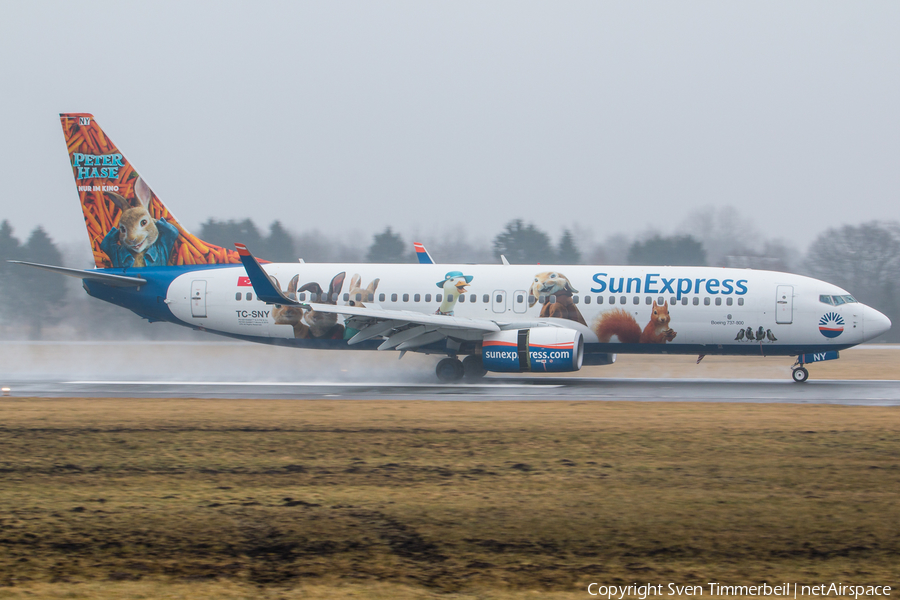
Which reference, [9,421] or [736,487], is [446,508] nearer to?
[736,487]

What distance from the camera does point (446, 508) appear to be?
306 inches

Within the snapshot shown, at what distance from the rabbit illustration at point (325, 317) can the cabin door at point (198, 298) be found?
120 inches

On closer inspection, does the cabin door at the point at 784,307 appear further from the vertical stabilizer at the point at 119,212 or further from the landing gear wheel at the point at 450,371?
the vertical stabilizer at the point at 119,212

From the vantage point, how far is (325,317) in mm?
24141

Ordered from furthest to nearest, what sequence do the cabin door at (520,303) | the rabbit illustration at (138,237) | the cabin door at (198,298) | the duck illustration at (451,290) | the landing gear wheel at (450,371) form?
the rabbit illustration at (138,237)
the cabin door at (198,298)
the duck illustration at (451,290)
the cabin door at (520,303)
the landing gear wheel at (450,371)

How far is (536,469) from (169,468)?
4.38 metres

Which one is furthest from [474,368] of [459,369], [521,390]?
Result: [521,390]

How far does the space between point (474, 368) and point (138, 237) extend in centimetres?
1152

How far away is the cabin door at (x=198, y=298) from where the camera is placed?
24.9m

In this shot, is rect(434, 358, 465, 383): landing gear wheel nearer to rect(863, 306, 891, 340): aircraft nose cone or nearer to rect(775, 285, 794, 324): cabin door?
rect(775, 285, 794, 324): cabin door

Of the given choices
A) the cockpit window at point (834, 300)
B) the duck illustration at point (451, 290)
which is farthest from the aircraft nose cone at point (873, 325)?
the duck illustration at point (451, 290)

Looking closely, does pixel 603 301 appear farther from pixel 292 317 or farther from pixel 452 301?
pixel 292 317

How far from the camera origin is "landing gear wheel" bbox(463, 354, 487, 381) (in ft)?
77.7

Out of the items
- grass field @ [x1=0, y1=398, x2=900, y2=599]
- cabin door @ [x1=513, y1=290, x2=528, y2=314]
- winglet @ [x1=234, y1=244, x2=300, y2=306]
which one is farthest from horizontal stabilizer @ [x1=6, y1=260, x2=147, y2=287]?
grass field @ [x1=0, y1=398, x2=900, y2=599]
